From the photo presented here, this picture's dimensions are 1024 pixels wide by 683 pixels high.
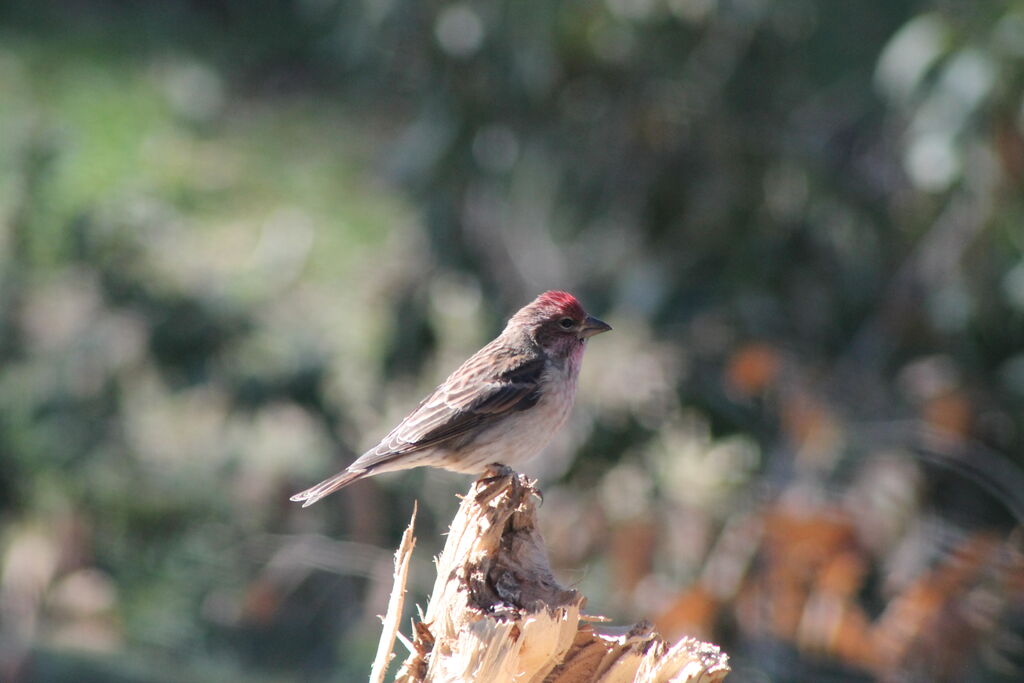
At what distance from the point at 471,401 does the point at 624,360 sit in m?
2.72

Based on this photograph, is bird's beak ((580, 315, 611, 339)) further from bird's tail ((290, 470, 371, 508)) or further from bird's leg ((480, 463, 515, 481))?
bird's tail ((290, 470, 371, 508))

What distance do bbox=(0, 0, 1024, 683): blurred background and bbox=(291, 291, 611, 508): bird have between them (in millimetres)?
1744

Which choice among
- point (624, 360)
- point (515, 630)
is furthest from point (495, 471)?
point (624, 360)

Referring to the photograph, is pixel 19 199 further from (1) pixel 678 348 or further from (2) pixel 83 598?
(1) pixel 678 348

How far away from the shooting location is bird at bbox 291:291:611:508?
17.4 ft

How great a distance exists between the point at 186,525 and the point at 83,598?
2.46 feet

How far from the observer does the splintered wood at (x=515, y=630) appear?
316 cm

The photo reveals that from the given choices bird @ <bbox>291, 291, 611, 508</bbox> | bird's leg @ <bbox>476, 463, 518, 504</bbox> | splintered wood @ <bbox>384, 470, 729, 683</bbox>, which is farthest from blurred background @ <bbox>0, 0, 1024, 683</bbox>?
splintered wood @ <bbox>384, 470, 729, 683</bbox>

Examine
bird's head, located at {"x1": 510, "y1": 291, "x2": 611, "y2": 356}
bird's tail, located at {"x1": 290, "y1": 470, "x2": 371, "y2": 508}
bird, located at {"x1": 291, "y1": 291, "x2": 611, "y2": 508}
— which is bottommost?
bird's tail, located at {"x1": 290, "y1": 470, "x2": 371, "y2": 508}

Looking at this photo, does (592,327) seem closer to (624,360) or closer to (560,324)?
(560,324)

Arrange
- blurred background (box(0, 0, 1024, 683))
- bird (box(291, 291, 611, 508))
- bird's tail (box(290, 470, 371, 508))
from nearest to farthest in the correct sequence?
bird's tail (box(290, 470, 371, 508))
bird (box(291, 291, 611, 508))
blurred background (box(0, 0, 1024, 683))

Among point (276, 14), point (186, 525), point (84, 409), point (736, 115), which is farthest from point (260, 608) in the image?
point (276, 14)

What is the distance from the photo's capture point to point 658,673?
3154mm

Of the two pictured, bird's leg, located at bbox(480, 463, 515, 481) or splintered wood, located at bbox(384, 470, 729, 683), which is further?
bird's leg, located at bbox(480, 463, 515, 481)
